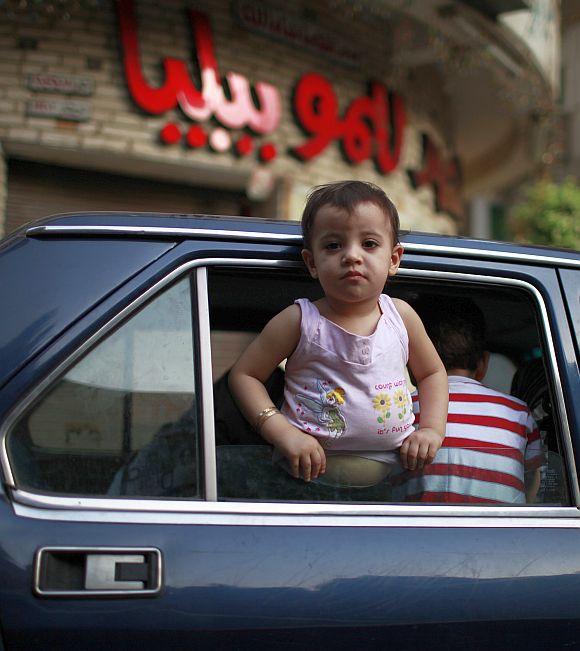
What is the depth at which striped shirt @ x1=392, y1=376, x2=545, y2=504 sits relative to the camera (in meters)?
1.70

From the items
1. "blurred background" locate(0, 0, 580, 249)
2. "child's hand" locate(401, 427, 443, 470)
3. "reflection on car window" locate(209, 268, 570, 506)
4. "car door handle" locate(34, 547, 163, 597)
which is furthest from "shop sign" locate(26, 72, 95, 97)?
"car door handle" locate(34, 547, 163, 597)

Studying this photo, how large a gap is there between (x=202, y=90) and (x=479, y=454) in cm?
554

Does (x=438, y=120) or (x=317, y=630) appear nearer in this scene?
(x=317, y=630)

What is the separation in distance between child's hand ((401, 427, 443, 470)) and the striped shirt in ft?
0.08

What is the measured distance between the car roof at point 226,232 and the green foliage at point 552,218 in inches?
245

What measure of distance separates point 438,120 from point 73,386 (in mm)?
8536

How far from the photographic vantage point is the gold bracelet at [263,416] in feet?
5.37

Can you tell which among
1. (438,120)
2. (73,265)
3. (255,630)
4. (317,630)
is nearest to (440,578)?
(317,630)

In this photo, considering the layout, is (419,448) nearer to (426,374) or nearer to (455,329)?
(426,374)

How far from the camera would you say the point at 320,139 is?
7.42 m

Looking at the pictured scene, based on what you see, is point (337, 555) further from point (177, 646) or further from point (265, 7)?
point (265, 7)

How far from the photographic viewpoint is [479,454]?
A: 1.79 metres

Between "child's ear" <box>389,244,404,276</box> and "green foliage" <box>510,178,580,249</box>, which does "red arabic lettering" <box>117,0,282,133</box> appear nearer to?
"green foliage" <box>510,178,580,249</box>

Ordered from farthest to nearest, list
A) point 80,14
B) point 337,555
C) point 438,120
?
1. point 438,120
2. point 80,14
3. point 337,555
